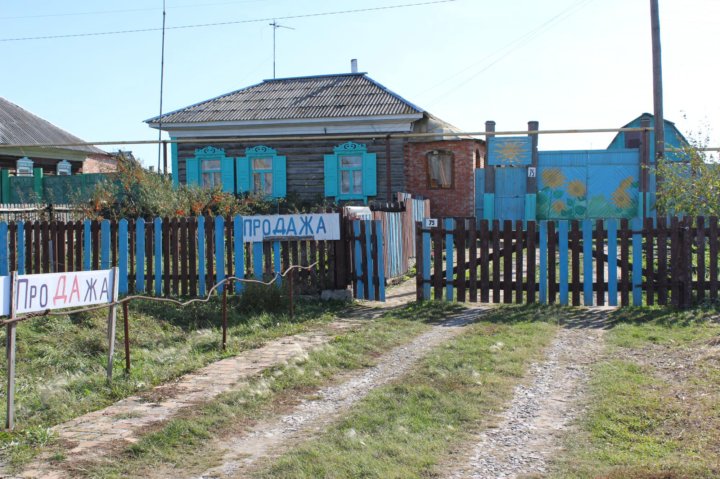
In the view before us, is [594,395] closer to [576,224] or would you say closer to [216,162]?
[576,224]

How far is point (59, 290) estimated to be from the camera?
233 inches

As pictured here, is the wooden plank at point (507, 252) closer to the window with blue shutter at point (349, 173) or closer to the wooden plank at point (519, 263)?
the wooden plank at point (519, 263)

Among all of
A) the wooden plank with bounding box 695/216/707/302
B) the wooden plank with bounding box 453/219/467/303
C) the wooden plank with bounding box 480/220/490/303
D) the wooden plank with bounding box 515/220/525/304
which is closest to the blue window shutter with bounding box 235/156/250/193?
the wooden plank with bounding box 453/219/467/303

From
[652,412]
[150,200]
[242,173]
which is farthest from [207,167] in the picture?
[652,412]

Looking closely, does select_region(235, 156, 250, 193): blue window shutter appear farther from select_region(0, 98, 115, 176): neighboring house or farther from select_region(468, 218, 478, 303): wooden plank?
select_region(468, 218, 478, 303): wooden plank

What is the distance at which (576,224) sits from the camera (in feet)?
34.2

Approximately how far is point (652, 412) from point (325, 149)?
64.1 feet

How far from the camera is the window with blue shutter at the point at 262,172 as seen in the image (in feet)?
80.5

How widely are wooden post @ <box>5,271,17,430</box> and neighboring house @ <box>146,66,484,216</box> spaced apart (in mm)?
17635

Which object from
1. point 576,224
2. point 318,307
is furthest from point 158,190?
point 576,224

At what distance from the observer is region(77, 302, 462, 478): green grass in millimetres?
4629

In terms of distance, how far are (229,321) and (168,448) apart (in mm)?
4733

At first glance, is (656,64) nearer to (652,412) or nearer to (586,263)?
(586,263)

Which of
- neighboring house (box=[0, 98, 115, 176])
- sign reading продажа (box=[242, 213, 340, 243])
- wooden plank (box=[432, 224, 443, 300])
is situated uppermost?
neighboring house (box=[0, 98, 115, 176])
